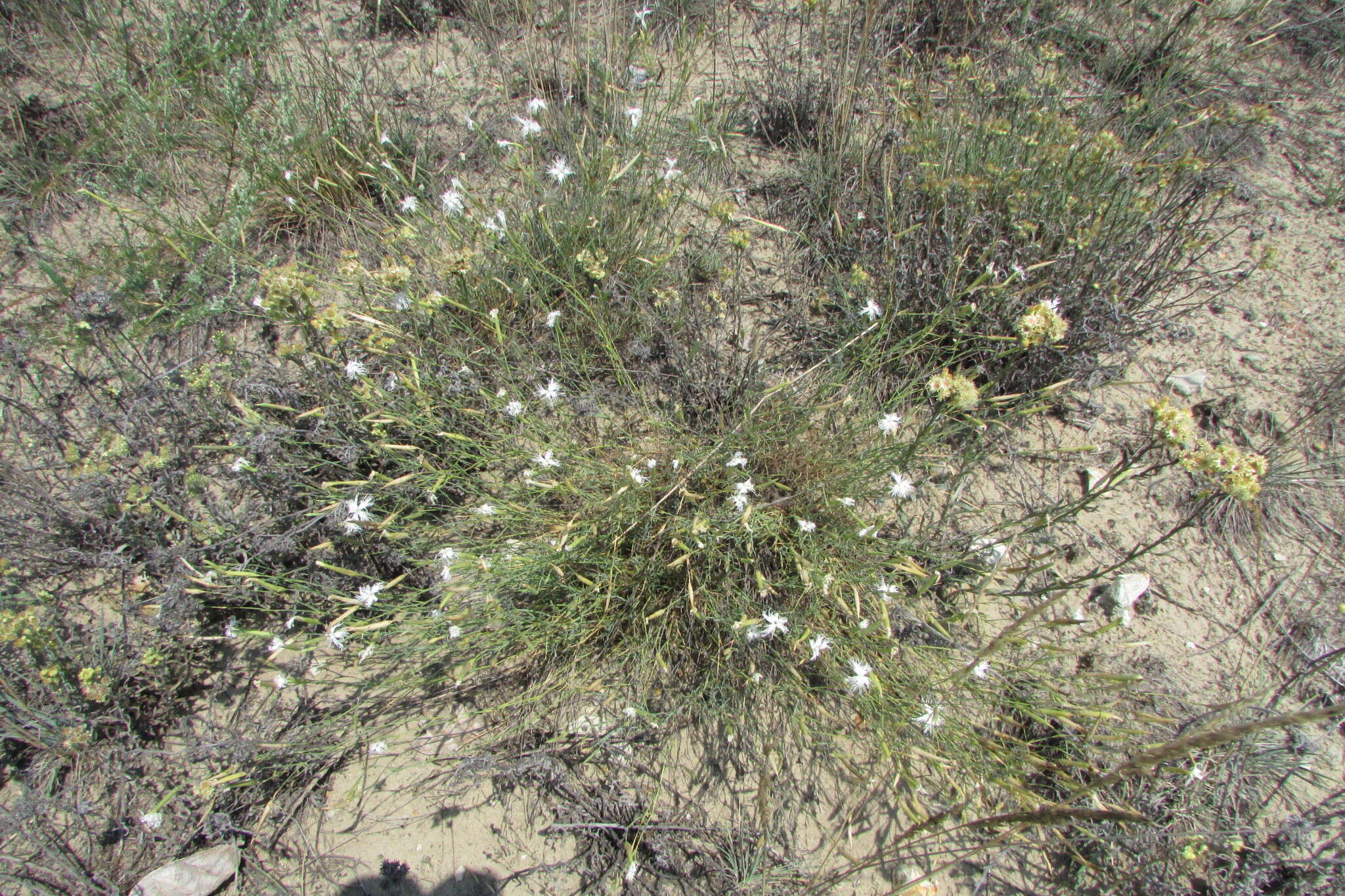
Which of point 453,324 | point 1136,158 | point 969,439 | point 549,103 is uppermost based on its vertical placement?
point 549,103

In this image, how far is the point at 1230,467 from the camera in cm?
180

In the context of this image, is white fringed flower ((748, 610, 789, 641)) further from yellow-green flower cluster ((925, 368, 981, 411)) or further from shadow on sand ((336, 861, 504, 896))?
shadow on sand ((336, 861, 504, 896))

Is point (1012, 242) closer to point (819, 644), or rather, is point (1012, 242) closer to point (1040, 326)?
point (1040, 326)

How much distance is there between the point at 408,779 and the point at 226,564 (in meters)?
1.00

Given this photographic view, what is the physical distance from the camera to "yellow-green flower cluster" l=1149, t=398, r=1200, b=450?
1.83m

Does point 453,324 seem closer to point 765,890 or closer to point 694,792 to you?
point 694,792

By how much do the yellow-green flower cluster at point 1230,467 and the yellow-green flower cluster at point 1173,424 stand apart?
48 mm

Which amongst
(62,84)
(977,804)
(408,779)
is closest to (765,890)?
(977,804)

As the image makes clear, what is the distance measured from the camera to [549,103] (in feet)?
11.2

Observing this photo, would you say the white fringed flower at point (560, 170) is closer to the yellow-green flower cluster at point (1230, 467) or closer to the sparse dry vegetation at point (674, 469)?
the sparse dry vegetation at point (674, 469)

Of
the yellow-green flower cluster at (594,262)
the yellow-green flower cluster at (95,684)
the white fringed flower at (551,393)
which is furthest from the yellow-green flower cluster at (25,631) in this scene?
the yellow-green flower cluster at (594,262)

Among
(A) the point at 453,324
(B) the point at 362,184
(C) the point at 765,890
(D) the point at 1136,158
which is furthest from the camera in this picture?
(B) the point at 362,184

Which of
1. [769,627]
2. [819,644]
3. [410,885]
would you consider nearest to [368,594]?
[410,885]

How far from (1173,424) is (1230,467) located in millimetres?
174
